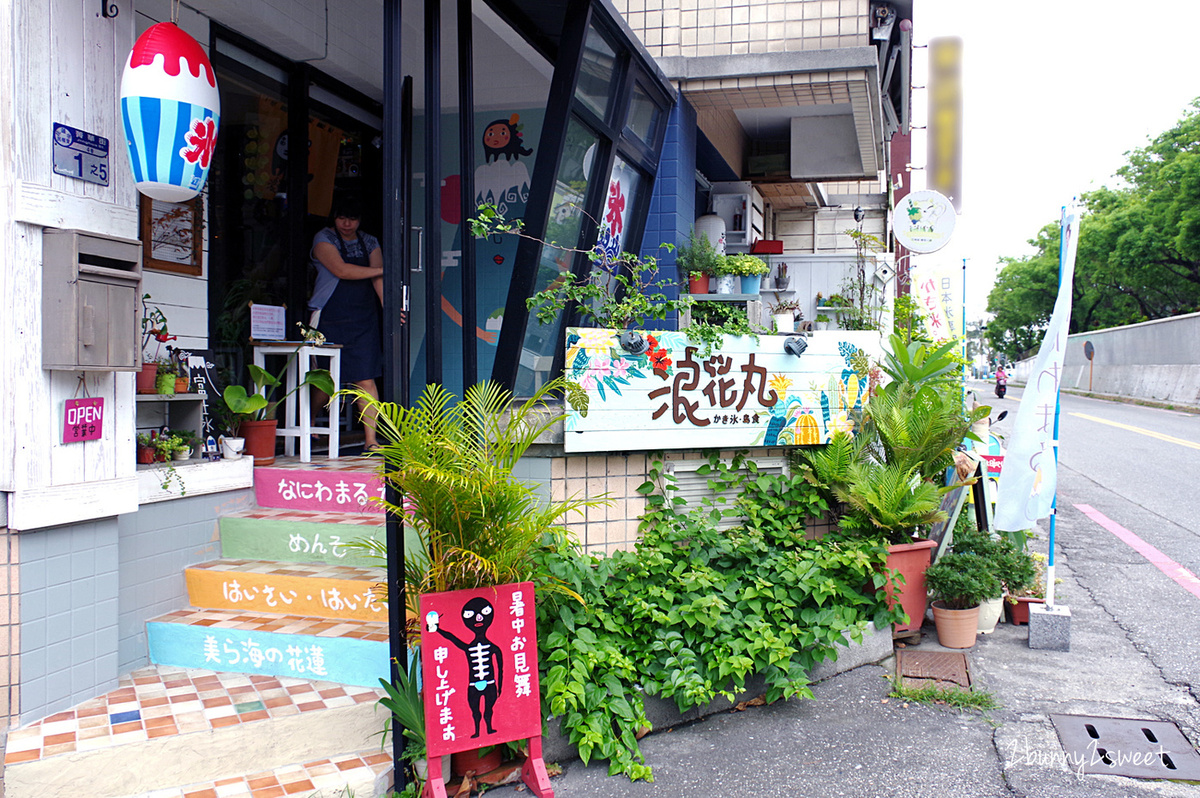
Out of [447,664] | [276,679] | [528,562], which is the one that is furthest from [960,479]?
[276,679]

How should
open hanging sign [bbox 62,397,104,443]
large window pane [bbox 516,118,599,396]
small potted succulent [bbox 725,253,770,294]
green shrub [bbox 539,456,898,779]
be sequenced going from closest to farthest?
open hanging sign [bbox 62,397,104,443]
green shrub [bbox 539,456,898,779]
large window pane [bbox 516,118,599,396]
small potted succulent [bbox 725,253,770,294]

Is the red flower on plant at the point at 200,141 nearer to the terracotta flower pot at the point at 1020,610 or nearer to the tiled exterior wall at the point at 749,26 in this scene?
the tiled exterior wall at the point at 749,26

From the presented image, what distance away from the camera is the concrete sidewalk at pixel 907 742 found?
11.7 ft

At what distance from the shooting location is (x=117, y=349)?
12.7ft

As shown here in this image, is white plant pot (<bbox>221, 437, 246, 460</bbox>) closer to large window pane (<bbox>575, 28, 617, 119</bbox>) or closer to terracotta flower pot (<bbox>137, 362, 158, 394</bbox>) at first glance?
terracotta flower pot (<bbox>137, 362, 158, 394</bbox>)

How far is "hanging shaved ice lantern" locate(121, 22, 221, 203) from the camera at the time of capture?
366cm

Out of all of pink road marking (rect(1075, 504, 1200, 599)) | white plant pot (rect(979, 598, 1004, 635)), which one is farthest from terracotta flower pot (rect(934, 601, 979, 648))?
pink road marking (rect(1075, 504, 1200, 599))

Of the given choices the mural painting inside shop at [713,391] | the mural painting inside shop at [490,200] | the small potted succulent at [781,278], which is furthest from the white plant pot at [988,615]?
the small potted succulent at [781,278]

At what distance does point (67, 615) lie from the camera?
3.79m

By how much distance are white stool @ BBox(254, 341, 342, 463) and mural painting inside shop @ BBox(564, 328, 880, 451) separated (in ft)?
7.44

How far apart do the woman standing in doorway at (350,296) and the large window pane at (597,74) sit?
2407mm

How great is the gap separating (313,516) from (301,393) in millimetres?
1536

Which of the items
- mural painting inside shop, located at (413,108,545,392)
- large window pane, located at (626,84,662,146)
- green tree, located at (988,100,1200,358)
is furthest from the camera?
green tree, located at (988,100,1200,358)

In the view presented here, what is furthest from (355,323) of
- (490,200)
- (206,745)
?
(206,745)
